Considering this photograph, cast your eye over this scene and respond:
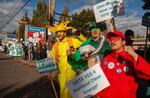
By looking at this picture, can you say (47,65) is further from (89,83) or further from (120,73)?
(120,73)

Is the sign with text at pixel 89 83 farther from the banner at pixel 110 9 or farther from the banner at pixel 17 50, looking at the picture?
the banner at pixel 17 50

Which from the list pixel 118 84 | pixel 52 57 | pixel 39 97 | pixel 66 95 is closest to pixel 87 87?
pixel 118 84

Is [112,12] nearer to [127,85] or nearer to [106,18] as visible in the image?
[106,18]

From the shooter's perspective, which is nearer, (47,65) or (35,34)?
(47,65)

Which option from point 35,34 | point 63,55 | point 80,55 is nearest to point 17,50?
point 35,34

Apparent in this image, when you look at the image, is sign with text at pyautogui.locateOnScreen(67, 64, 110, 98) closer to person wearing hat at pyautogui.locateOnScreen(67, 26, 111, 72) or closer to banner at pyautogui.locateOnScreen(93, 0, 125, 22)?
person wearing hat at pyautogui.locateOnScreen(67, 26, 111, 72)

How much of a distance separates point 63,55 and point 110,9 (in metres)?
1.37

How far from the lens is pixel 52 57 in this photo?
7.58 meters

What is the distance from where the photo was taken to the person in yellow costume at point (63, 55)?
7.16m

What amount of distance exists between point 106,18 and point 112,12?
0.18m

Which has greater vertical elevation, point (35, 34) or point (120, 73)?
point (120, 73)

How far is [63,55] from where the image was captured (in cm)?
732

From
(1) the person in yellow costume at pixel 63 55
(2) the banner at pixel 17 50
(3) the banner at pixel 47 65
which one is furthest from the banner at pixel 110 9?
(2) the banner at pixel 17 50

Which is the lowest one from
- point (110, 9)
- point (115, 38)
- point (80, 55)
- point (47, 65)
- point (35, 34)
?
point (35, 34)
